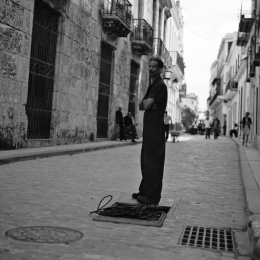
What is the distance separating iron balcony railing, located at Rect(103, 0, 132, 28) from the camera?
16750 millimetres

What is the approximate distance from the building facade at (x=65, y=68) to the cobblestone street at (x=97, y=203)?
8.37 ft

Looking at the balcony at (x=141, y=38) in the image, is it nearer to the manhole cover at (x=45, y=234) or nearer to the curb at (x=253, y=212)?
the curb at (x=253, y=212)

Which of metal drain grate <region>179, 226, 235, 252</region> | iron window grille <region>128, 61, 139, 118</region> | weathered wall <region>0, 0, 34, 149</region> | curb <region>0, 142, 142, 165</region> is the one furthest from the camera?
iron window grille <region>128, 61, 139, 118</region>

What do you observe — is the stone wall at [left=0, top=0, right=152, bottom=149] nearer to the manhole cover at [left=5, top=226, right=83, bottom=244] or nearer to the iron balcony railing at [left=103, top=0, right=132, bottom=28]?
the iron balcony railing at [left=103, top=0, right=132, bottom=28]

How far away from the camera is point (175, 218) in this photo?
4.30 metres

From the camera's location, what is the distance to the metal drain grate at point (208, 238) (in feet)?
11.3

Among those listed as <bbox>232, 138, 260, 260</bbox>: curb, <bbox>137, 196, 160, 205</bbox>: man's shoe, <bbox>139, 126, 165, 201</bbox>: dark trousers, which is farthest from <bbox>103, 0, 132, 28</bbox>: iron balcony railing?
<bbox>137, 196, 160, 205</bbox>: man's shoe

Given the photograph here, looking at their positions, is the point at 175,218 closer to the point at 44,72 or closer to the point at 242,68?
the point at 44,72

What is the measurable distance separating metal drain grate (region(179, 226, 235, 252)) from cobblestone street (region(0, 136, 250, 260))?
0.10 metres

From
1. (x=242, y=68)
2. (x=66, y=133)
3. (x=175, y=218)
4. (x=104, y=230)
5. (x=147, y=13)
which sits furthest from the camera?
(x=242, y=68)

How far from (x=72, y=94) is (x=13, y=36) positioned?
13.1 feet

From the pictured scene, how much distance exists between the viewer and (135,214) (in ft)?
13.7

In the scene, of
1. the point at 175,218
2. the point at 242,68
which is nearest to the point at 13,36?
the point at 175,218

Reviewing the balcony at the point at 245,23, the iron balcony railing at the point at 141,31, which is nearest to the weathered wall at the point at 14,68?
the iron balcony railing at the point at 141,31
